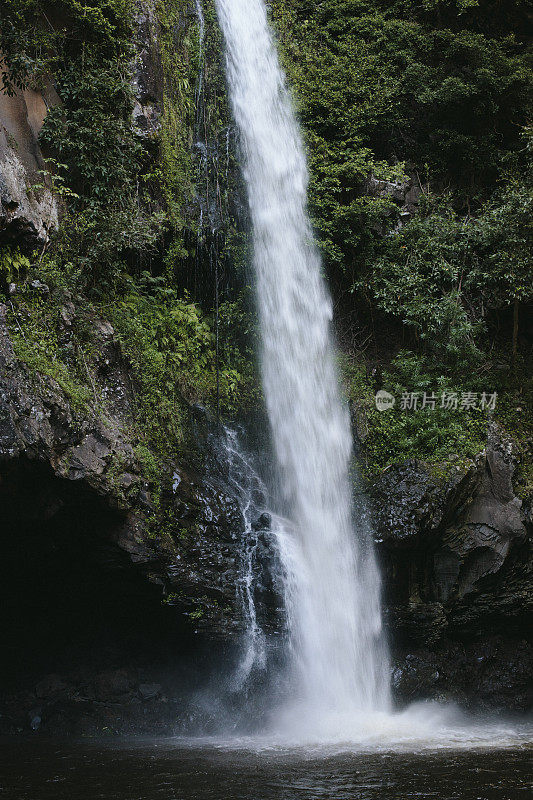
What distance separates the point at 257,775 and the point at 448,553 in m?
4.80

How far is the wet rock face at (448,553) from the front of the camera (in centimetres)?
931

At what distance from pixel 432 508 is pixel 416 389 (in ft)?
8.40

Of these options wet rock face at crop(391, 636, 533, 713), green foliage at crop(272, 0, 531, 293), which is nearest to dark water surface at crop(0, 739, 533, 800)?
wet rock face at crop(391, 636, 533, 713)

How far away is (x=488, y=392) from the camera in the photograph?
11.0 meters

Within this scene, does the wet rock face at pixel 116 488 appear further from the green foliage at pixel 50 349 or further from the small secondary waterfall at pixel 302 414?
the small secondary waterfall at pixel 302 414

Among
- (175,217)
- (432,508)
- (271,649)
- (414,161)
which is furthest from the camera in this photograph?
(414,161)

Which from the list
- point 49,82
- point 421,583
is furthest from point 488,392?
point 49,82

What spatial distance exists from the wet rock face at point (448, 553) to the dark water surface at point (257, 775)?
8.32 ft

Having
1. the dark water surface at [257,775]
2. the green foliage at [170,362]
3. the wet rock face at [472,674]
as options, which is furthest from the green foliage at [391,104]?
the dark water surface at [257,775]

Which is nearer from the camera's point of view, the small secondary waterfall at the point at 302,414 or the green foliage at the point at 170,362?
the small secondary waterfall at the point at 302,414

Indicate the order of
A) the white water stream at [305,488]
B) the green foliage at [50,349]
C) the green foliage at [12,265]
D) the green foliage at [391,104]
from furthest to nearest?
the green foliage at [391,104]
the white water stream at [305,488]
the green foliage at [12,265]
the green foliage at [50,349]

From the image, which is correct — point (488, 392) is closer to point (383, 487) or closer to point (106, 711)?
point (383, 487)

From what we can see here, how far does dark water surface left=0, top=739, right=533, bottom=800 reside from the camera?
5.14 m

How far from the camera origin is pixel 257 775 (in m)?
5.74
